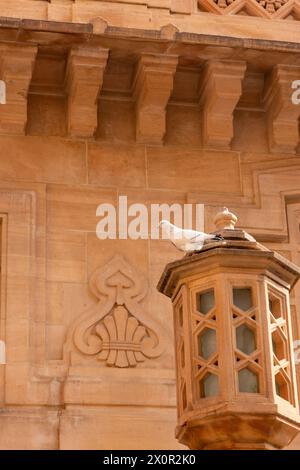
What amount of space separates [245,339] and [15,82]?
3124 mm

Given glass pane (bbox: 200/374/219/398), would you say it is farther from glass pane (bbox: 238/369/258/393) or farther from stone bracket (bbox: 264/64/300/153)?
stone bracket (bbox: 264/64/300/153)

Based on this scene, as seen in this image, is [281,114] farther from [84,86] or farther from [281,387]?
[281,387]

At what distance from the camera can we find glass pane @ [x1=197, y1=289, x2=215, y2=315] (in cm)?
723

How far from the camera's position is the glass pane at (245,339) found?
709 centimetres

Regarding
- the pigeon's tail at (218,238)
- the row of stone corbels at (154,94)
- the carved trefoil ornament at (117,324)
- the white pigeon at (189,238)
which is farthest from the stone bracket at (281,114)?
the pigeon's tail at (218,238)

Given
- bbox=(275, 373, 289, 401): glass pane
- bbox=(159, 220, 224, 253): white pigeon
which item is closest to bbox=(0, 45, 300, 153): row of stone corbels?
bbox=(159, 220, 224, 253): white pigeon

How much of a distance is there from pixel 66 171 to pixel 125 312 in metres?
1.06

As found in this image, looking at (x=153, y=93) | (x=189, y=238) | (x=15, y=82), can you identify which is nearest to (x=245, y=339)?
(x=189, y=238)

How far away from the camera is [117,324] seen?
9125 mm

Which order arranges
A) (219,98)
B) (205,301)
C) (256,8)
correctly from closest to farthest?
(205,301) < (219,98) < (256,8)

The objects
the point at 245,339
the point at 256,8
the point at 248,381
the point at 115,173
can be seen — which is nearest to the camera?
the point at 248,381

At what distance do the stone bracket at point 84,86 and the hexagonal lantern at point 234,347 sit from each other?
2.34m

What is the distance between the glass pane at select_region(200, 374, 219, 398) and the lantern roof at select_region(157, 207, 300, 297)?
52cm
